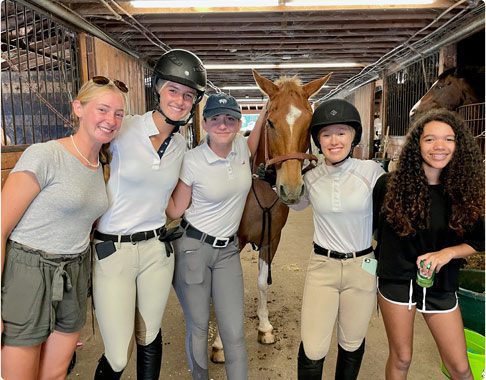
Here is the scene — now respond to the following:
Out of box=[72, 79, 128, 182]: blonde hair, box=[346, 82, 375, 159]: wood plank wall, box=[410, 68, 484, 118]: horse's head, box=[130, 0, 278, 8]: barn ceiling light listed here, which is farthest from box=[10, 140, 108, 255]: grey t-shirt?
box=[346, 82, 375, 159]: wood plank wall

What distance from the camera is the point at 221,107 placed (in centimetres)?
182

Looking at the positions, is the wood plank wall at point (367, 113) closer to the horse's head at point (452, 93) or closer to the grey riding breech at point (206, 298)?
the horse's head at point (452, 93)

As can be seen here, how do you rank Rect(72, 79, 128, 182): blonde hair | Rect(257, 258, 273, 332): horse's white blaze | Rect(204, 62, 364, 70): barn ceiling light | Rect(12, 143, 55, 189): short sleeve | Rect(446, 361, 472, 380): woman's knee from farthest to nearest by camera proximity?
Rect(204, 62, 364, 70): barn ceiling light < Rect(257, 258, 273, 332): horse's white blaze < Rect(446, 361, 472, 380): woman's knee < Rect(72, 79, 128, 182): blonde hair < Rect(12, 143, 55, 189): short sleeve

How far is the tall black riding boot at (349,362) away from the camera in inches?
71.1

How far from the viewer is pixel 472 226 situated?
5.25 ft

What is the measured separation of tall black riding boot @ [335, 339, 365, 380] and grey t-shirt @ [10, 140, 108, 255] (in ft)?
4.34

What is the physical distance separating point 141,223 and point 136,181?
7.6 inches

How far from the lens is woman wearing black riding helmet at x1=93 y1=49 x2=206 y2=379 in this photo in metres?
1.63

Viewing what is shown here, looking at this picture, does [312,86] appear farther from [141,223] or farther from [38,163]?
[38,163]

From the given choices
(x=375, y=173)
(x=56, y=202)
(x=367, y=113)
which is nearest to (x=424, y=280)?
(x=375, y=173)

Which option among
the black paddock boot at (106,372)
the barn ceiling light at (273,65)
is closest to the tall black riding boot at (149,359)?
the black paddock boot at (106,372)

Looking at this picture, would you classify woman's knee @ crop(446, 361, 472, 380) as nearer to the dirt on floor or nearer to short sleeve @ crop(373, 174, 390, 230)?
short sleeve @ crop(373, 174, 390, 230)

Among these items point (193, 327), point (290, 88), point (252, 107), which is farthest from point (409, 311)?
point (252, 107)

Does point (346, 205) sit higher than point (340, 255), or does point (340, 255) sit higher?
point (346, 205)
